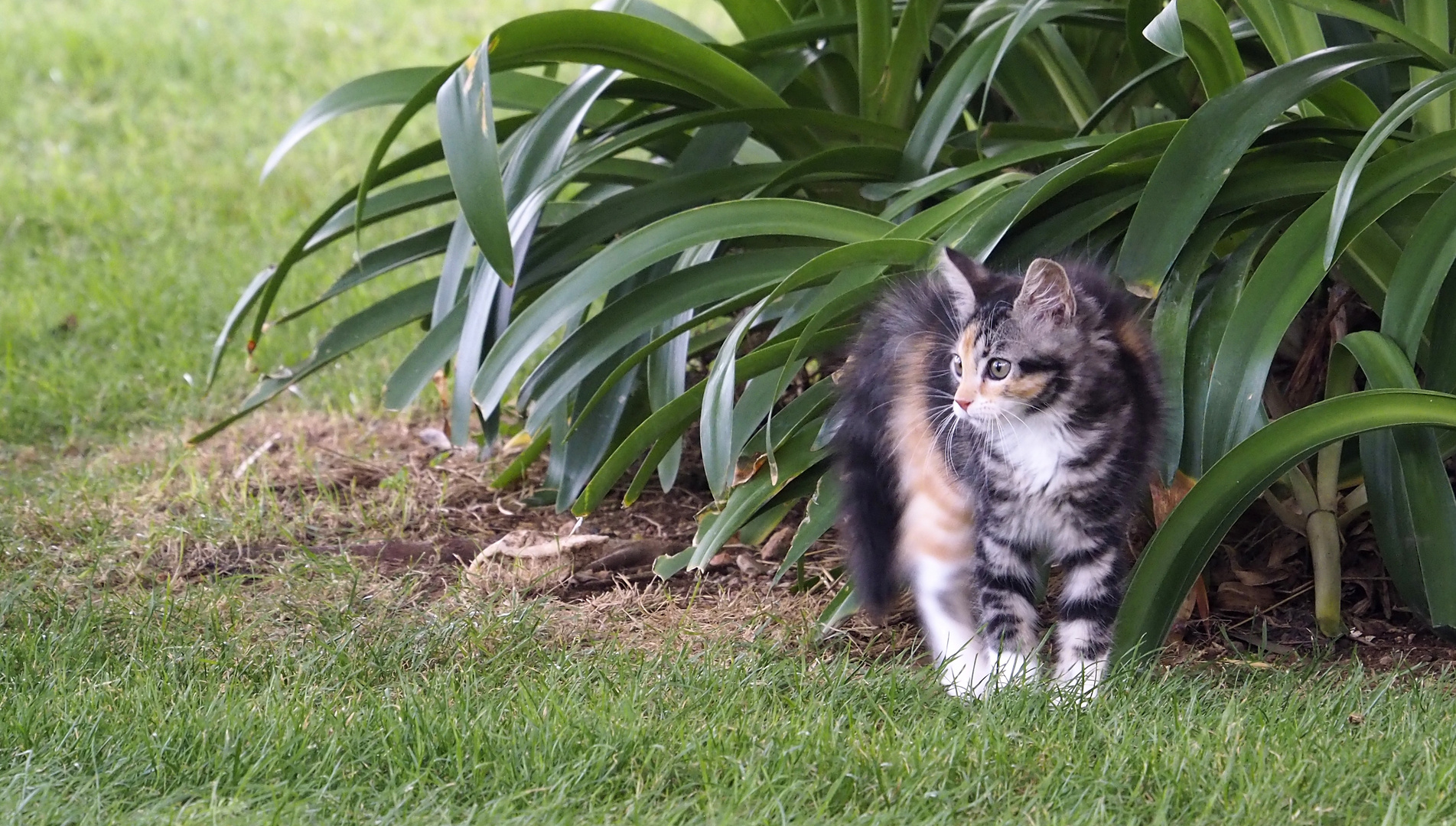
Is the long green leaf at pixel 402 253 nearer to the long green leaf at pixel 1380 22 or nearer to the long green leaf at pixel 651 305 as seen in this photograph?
the long green leaf at pixel 651 305

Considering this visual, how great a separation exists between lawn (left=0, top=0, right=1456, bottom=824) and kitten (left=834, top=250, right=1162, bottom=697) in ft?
0.52

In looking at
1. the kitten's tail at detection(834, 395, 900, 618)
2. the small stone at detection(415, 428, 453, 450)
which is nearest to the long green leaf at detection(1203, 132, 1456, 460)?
the kitten's tail at detection(834, 395, 900, 618)

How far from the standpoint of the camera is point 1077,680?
2.46 meters

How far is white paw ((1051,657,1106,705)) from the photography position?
241 centimetres

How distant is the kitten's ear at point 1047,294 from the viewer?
228 centimetres

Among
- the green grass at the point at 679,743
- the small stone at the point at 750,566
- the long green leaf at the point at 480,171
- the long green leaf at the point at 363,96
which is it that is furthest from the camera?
the long green leaf at the point at 363,96

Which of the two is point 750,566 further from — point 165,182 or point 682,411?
point 165,182

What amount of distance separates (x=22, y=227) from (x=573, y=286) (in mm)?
4084

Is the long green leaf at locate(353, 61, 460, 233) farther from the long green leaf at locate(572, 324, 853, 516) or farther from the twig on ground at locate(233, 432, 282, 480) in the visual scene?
the twig on ground at locate(233, 432, 282, 480)

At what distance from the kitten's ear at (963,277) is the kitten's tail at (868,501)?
0.94 ft

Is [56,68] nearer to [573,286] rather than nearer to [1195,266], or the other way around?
[573,286]

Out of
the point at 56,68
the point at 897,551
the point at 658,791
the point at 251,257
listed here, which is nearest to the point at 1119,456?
the point at 897,551

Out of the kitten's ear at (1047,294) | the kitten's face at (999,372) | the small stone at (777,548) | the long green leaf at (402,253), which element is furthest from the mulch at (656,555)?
the kitten's ear at (1047,294)

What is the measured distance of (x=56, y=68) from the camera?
25.0 ft
